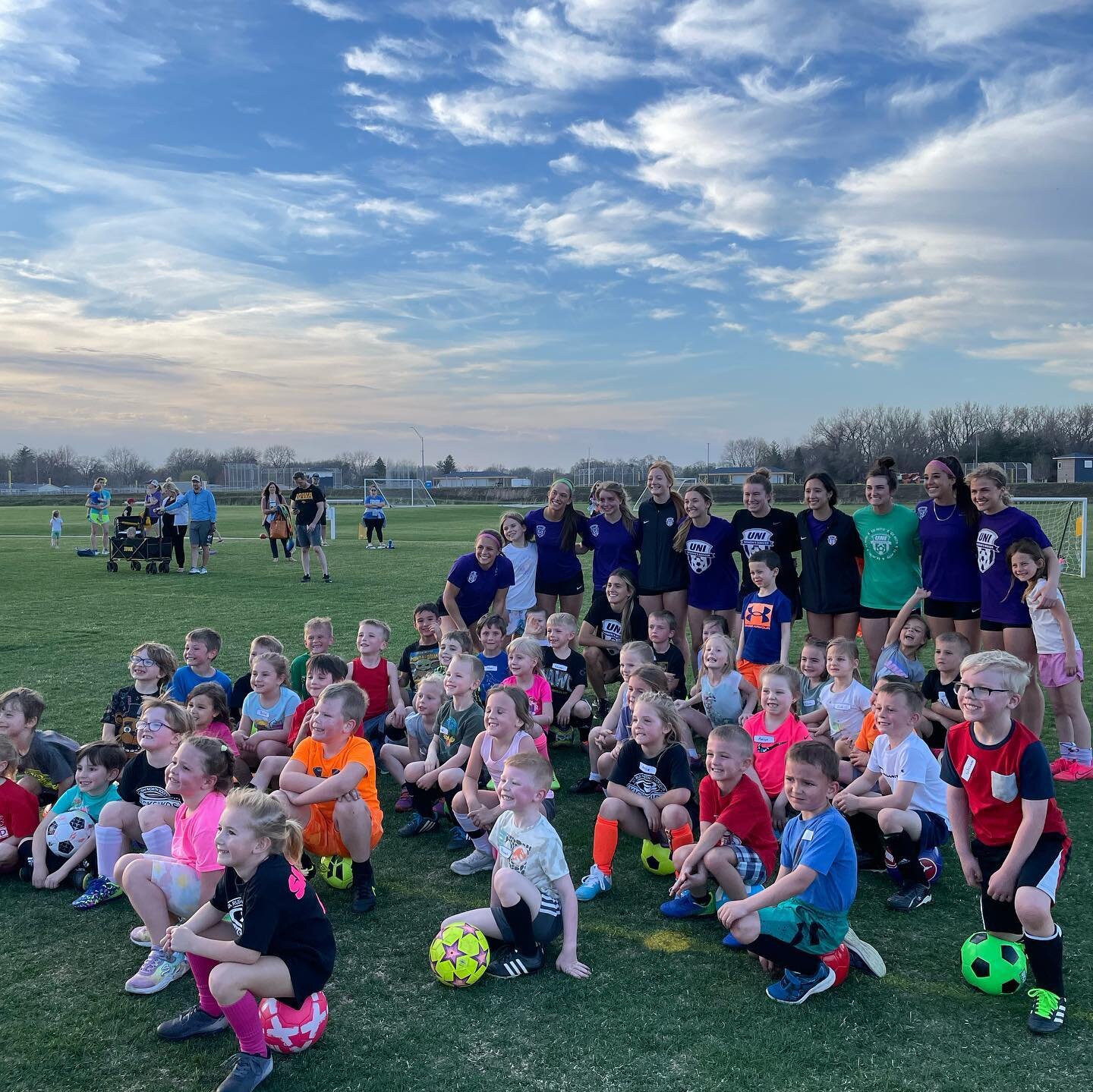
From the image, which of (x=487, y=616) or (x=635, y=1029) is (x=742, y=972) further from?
(x=487, y=616)

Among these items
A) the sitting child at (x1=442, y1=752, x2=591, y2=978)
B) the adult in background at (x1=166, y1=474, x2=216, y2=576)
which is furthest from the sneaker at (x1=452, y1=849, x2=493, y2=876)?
the adult in background at (x1=166, y1=474, x2=216, y2=576)

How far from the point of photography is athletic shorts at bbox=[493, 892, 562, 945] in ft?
12.7

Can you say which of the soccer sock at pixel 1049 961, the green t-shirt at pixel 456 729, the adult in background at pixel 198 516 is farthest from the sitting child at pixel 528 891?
the adult in background at pixel 198 516

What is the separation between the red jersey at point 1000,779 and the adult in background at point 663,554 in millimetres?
3951

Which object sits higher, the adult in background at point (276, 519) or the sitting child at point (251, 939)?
the adult in background at point (276, 519)

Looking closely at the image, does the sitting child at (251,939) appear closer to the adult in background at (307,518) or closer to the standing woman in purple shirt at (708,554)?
the standing woman in purple shirt at (708,554)

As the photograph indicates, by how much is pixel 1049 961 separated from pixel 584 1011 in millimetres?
1840

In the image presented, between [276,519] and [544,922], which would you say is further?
[276,519]

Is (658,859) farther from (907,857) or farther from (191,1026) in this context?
(191,1026)

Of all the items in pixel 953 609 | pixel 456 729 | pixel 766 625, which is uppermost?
pixel 953 609

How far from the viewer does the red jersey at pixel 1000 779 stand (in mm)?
3656

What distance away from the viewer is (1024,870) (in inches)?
142

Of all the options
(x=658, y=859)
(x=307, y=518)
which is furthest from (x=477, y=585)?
(x=307, y=518)

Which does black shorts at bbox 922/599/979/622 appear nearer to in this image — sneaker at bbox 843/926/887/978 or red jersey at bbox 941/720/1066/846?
red jersey at bbox 941/720/1066/846
